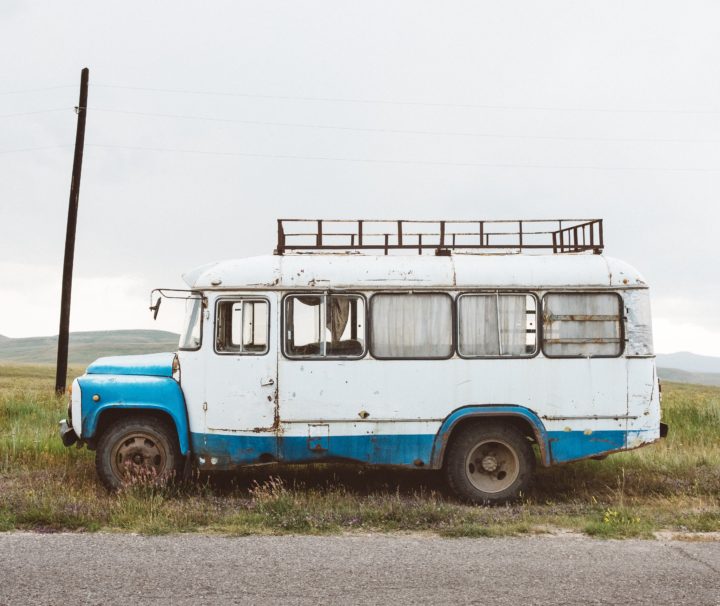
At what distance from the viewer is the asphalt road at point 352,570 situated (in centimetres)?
482

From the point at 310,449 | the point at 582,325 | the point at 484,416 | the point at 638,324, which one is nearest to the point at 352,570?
the point at 310,449

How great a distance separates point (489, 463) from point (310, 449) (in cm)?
206

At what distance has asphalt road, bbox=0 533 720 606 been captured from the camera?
482 cm

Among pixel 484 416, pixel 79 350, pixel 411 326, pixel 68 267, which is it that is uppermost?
pixel 79 350

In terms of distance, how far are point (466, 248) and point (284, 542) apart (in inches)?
169

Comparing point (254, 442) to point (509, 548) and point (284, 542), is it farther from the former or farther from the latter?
point (509, 548)

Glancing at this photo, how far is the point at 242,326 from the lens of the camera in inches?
320

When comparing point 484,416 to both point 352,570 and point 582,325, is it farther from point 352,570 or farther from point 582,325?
point 352,570

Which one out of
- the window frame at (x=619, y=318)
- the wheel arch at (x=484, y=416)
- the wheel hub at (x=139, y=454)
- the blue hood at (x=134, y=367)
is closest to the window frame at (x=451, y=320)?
the wheel arch at (x=484, y=416)

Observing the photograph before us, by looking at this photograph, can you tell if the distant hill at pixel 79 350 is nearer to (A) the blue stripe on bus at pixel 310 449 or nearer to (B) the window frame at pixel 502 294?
(A) the blue stripe on bus at pixel 310 449

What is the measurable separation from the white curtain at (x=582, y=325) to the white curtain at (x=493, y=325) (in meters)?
0.29

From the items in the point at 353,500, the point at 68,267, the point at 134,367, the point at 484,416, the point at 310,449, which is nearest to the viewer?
the point at 353,500

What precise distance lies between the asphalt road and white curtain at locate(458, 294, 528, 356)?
2.37m

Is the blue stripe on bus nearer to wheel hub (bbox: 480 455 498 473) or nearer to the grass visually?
the grass
